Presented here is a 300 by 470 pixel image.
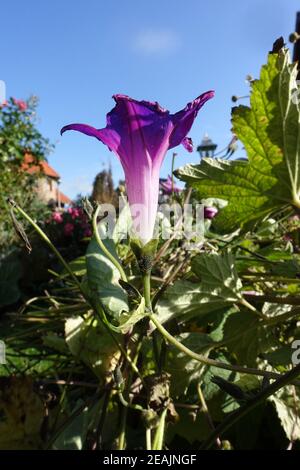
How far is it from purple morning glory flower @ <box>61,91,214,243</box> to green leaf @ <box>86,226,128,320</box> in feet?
0.17

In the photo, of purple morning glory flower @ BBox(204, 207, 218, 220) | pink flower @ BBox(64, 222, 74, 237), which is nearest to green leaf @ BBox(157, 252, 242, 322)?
purple morning glory flower @ BBox(204, 207, 218, 220)

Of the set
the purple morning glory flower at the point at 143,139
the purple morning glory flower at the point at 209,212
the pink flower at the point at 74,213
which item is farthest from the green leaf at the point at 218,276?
the pink flower at the point at 74,213

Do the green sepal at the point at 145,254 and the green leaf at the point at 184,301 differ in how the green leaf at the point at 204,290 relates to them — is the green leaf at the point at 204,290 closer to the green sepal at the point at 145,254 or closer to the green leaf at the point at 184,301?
the green leaf at the point at 184,301

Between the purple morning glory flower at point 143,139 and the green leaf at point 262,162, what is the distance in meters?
0.06

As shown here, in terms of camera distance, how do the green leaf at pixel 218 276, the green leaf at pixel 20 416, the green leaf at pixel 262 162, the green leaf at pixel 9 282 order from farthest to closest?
1. the green leaf at pixel 9 282
2. the green leaf at pixel 20 416
3. the green leaf at pixel 218 276
4. the green leaf at pixel 262 162

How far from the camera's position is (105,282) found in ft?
1.71

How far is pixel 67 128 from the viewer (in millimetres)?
477

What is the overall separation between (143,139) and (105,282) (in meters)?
0.16

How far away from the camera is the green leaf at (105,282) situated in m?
0.50

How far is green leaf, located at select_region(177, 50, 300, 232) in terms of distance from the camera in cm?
51

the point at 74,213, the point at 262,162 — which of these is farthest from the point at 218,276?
the point at 74,213

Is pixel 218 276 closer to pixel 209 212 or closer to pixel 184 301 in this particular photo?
pixel 184 301

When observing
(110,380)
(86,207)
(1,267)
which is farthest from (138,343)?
(1,267)

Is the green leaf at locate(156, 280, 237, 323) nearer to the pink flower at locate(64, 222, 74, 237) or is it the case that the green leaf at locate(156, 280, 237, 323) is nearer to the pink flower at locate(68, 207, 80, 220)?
the pink flower at locate(64, 222, 74, 237)
